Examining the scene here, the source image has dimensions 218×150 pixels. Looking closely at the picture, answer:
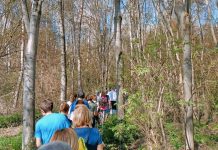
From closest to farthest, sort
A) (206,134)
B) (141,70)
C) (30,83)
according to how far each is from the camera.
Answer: (141,70) < (30,83) < (206,134)

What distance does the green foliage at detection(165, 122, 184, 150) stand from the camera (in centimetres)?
784

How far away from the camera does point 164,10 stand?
11086mm

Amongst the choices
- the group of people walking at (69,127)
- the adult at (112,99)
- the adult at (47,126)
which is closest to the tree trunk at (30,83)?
the group of people walking at (69,127)

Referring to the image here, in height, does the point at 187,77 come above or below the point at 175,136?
above

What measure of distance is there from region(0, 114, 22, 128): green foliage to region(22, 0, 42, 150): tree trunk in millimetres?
13367

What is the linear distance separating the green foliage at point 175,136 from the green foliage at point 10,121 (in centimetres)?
1445

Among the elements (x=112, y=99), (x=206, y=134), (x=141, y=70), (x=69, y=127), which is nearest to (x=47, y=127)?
(x=69, y=127)

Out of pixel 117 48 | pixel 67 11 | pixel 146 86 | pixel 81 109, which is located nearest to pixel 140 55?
pixel 146 86

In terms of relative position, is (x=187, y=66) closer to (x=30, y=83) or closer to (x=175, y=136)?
(x=175, y=136)

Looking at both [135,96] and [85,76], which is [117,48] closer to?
[135,96]

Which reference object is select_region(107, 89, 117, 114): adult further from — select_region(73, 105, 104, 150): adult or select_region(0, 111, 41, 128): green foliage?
select_region(73, 105, 104, 150): adult

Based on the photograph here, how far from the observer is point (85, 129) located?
15.5ft

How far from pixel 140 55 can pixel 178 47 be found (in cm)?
85

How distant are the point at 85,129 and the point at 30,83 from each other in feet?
12.1
